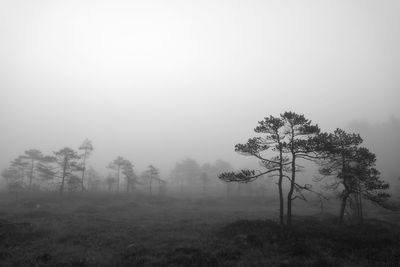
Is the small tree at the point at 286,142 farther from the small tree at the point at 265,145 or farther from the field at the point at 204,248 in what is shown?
the field at the point at 204,248

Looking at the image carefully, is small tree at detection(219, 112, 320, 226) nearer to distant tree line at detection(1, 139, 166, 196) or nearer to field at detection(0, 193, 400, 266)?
field at detection(0, 193, 400, 266)

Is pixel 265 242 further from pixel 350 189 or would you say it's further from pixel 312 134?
pixel 350 189

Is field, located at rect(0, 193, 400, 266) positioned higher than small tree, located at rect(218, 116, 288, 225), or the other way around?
small tree, located at rect(218, 116, 288, 225)

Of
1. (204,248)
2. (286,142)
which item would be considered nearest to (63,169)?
(204,248)

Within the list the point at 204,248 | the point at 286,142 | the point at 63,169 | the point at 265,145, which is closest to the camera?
the point at 204,248

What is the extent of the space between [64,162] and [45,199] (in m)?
7.92

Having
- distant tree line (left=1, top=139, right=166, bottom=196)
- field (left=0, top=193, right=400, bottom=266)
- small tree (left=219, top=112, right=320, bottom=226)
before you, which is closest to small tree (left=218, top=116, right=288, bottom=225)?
small tree (left=219, top=112, right=320, bottom=226)

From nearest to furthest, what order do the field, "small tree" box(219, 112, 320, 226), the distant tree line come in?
the field, "small tree" box(219, 112, 320, 226), the distant tree line

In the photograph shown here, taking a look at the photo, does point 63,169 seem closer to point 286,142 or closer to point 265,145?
point 265,145

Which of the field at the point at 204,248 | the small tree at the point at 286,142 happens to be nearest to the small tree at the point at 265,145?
the small tree at the point at 286,142

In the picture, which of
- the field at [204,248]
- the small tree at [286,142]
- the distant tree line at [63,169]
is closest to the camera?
the field at [204,248]

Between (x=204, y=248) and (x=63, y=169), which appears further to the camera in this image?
(x=63, y=169)

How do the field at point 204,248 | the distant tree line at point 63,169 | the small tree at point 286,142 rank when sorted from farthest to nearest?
1. the distant tree line at point 63,169
2. the small tree at point 286,142
3. the field at point 204,248

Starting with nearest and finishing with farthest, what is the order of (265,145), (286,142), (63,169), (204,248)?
1. (204,248)
2. (286,142)
3. (265,145)
4. (63,169)
